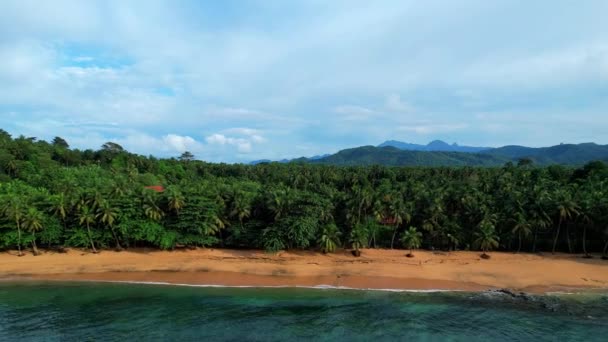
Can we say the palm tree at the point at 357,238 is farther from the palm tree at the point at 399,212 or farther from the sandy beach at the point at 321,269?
the palm tree at the point at 399,212

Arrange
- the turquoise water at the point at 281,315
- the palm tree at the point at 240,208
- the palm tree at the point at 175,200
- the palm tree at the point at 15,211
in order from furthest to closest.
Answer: the palm tree at the point at 240,208, the palm tree at the point at 175,200, the palm tree at the point at 15,211, the turquoise water at the point at 281,315

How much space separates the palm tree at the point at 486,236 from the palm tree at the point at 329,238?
1806 cm

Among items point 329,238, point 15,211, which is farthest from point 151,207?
point 329,238

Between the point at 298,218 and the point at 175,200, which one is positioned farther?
the point at 175,200

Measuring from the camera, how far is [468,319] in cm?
3275

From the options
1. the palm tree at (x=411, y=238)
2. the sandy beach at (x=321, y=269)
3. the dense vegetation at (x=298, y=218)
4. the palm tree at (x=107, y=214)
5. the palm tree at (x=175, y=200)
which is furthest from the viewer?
the palm tree at (x=411, y=238)

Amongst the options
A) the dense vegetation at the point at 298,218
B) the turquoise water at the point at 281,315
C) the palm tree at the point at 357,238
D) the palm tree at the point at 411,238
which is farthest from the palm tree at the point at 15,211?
the palm tree at the point at 411,238

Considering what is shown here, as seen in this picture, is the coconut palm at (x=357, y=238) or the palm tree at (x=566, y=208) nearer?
the palm tree at (x=566, y=208)

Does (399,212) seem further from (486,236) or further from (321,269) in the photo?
(321,269)

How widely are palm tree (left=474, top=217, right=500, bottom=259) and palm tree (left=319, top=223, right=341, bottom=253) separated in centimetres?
1806

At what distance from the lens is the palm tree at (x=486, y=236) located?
52062 millimetres

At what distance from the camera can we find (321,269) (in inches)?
1794

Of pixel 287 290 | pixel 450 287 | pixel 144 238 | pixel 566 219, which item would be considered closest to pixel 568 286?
pixel 450 287

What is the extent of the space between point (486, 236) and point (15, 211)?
56.0m
